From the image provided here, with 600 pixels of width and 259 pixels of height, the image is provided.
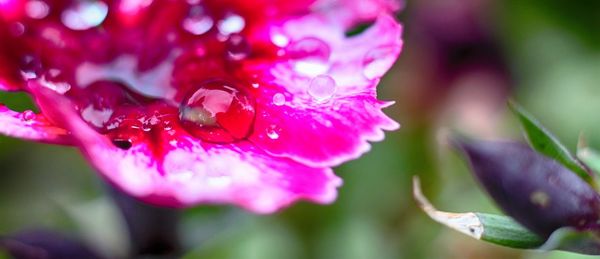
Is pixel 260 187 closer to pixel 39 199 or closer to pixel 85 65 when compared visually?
pixel 85 65

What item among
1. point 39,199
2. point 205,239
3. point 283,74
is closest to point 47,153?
point 39,199

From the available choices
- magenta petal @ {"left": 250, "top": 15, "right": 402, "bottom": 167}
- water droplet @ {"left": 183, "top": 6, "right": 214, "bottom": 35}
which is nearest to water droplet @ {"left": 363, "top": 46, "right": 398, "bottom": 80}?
magenta petal @ {"left": 250, "top": 15, "right": 402, "bottom": 167}

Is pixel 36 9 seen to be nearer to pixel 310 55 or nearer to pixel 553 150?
pixel 310 55

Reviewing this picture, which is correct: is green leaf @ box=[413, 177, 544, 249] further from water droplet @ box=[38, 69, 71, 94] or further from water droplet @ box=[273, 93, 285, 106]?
water droplet @ box=[38, 69, 71, 94]

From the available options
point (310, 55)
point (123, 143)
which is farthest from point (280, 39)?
point (123, 143)

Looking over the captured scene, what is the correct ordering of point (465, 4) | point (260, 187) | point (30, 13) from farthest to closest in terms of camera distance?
point (465, 4) < point (30, 13) < point (260, 187)
